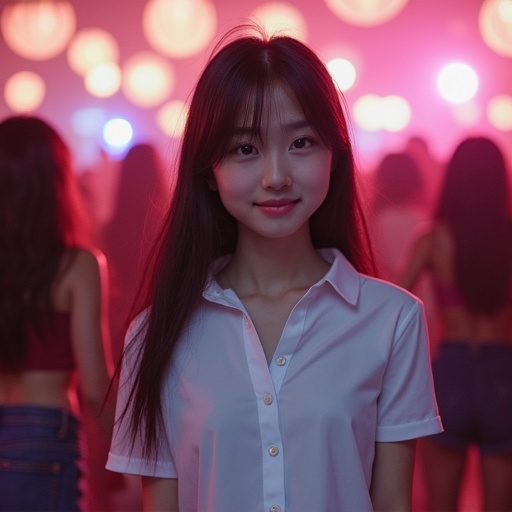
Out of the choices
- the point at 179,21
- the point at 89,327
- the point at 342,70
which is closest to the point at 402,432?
the point at 89,327

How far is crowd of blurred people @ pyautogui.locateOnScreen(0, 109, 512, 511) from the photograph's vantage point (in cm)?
251

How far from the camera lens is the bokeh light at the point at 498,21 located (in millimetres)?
5710

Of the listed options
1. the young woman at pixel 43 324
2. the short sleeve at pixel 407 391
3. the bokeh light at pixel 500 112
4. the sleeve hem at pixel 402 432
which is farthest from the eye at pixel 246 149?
the bokeh light at pixel 500 112

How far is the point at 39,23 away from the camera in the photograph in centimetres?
566

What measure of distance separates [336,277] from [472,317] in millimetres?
1771

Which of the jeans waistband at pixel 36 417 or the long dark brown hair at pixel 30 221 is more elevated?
the long dark brown hair at pixel 30 221

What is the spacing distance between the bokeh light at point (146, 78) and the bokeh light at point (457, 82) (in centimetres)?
236

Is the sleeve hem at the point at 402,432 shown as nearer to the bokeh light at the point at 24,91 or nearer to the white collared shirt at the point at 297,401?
the white collared shirt at the point at 297,401

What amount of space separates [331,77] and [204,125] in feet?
0.79

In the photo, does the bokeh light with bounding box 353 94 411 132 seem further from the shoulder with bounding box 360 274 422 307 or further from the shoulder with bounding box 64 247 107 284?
the shoulder with bounding box 360 274 422 307

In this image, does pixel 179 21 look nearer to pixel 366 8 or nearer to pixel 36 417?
pixel 366 8

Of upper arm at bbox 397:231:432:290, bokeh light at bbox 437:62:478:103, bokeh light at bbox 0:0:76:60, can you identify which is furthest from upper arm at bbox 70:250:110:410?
bokeh light at bbox 437:62:478:103

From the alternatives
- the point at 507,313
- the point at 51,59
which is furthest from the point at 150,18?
the point at 507,313

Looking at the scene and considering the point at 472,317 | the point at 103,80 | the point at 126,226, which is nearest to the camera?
the point at 472,317
